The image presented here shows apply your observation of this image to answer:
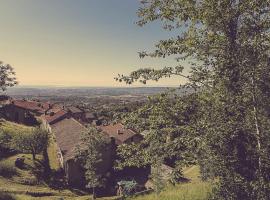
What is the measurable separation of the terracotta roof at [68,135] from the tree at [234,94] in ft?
132

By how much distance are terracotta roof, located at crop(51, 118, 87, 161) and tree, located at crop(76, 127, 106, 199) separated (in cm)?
257

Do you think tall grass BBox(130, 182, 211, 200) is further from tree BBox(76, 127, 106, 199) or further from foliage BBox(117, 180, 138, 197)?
tree BBox(76, 127, 106, 199)

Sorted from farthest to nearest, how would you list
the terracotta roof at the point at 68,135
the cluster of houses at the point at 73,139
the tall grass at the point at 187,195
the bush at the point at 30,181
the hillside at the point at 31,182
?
the terracotta roof at the point at 68,135 → the cluster of houses at the point at 73,139 → the bush at the point at 30,181 → the hillside at the point at 31,182 → the tall grass at the point at 187,195

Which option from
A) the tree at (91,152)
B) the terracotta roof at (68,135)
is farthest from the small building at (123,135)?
the tree at (91,152)

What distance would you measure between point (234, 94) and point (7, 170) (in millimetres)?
44488

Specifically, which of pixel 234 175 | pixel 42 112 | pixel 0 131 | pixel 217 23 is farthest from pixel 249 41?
pixel 42 112

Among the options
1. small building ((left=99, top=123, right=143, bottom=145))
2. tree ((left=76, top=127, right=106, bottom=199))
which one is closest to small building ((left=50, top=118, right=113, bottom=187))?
tree ((left=76, top=127, right=106, bottom=199))

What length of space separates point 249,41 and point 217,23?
1.33 meters

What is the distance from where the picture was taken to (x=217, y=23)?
36.5 ft

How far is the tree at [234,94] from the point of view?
34.7 ft

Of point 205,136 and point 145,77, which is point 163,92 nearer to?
point 145,77

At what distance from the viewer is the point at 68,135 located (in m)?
57.2

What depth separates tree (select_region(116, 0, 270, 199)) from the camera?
10.6 meters

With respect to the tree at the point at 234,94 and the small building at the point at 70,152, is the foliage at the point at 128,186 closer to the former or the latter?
the small building at the point at 70,152
